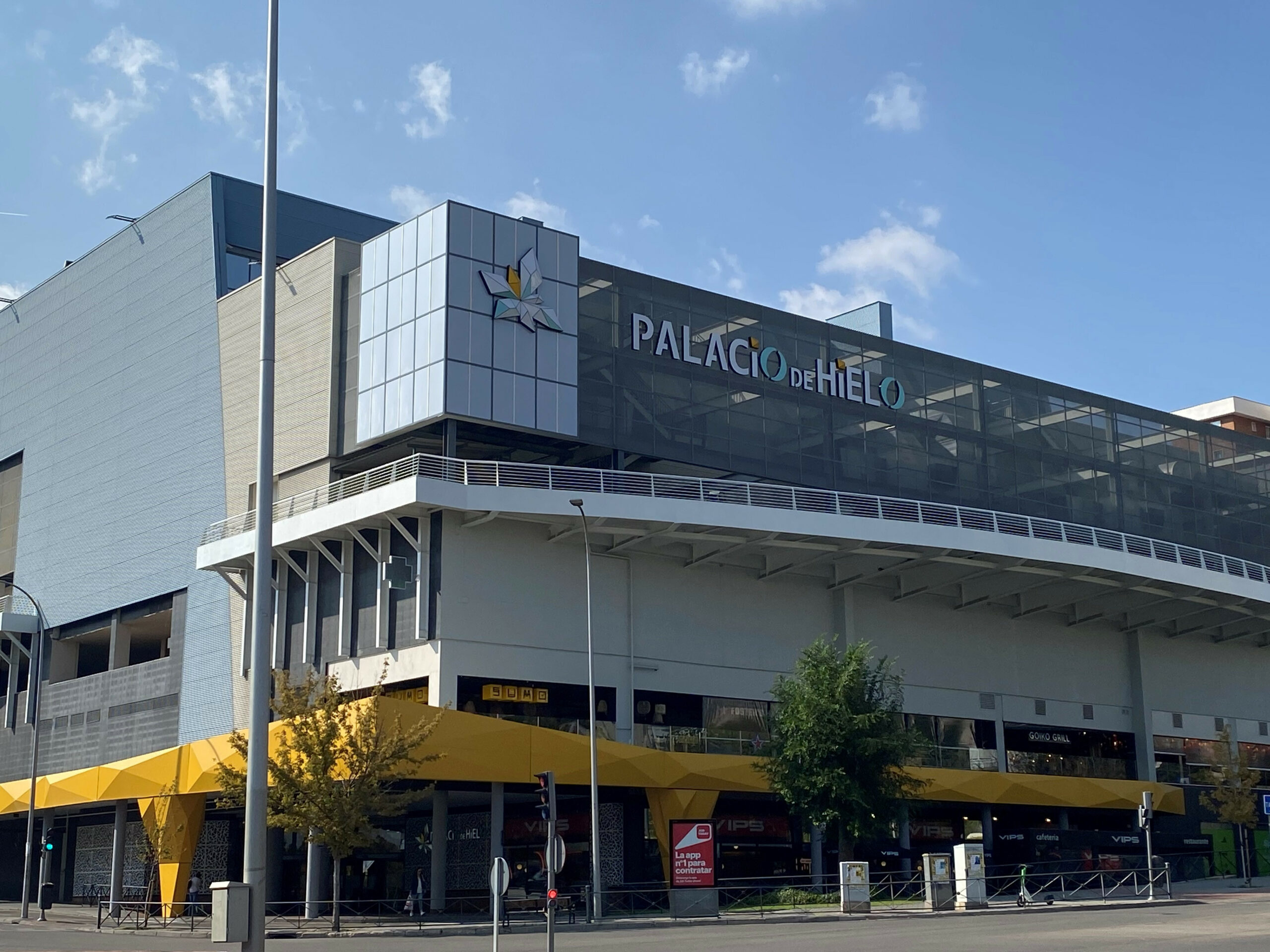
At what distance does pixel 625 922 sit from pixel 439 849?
8441mm

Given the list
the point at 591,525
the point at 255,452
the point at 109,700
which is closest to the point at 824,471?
the point at 591,525

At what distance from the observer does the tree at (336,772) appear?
37125 millimetres

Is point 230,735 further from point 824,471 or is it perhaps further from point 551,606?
point 824,471

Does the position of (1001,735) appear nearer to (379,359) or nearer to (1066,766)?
(1066,766)

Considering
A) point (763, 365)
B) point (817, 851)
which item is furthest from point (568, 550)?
point (817, 851)

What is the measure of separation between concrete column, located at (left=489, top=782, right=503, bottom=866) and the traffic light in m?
18.5

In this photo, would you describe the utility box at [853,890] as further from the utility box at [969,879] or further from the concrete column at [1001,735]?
the concrete column at [1001,735]

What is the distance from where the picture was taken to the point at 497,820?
4244cm

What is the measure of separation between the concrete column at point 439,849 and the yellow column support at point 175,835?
8275 millimetres

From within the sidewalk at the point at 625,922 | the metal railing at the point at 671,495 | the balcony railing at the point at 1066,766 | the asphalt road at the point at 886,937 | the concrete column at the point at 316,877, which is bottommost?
the sidewalk at the point at 625,922

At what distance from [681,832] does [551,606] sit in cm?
1187

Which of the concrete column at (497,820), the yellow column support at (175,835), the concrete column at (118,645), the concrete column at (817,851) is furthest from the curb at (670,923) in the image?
the concrete column at (118,645)

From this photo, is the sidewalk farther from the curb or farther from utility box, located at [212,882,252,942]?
utility box, located at [212,882,252,942]

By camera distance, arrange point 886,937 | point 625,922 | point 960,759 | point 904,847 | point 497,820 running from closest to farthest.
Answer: point 886,937
point 625,922
point 497,820
point 904,847
point 960,759
